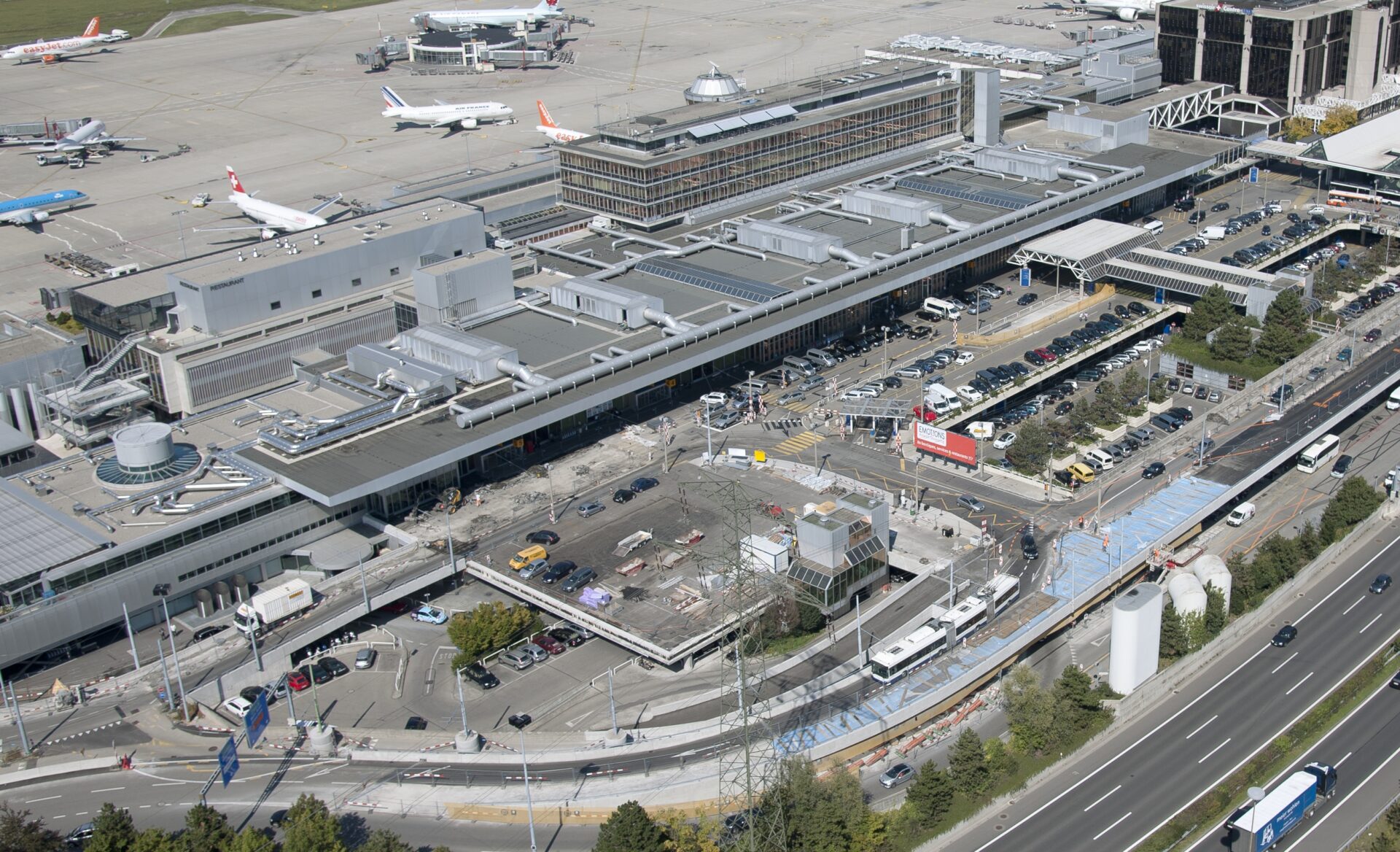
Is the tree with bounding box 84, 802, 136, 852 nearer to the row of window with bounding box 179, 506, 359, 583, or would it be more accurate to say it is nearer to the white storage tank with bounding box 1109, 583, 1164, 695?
the row of window with bounding box 179, 506, 359, 583

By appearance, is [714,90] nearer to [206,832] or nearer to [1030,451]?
[1030,451]

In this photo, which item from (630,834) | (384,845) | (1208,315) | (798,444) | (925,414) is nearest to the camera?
(384,845)

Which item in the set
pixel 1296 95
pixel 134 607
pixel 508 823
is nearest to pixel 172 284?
pixel 134 607

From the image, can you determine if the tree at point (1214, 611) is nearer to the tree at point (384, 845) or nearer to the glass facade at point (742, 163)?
the tree at point (384, 845)

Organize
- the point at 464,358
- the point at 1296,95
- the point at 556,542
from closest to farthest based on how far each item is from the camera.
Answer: the point at 556,542 < the point at 464,358 < the point at 1296,95

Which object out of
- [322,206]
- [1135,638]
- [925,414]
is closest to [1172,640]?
[1135,638]

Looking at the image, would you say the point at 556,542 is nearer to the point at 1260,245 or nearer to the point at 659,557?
the point at 659,557
